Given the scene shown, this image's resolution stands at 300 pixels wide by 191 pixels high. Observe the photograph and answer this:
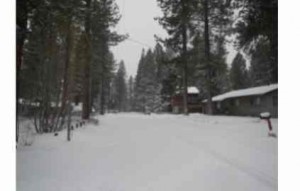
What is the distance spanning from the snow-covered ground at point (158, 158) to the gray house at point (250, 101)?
0.37 ft

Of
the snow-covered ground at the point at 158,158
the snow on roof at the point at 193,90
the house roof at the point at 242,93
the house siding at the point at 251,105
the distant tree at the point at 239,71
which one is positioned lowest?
the snow-covered ground at the point at 158,158

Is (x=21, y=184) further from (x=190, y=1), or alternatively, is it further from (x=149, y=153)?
(x=190, y=1)

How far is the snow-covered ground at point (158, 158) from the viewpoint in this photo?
185cm

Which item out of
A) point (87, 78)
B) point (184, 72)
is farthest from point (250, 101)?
point (87, 78)

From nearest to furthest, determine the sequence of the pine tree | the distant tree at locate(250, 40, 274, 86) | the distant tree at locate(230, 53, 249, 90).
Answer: the pine tree
the distant tree at locate(250, 40, 274, 86)
the distant tree at locate(230, 53, 249, 90)

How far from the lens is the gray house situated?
205cm

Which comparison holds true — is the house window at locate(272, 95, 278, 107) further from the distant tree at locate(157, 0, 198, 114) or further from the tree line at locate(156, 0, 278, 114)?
the distant tree at locate(157, 0, 198, 114)

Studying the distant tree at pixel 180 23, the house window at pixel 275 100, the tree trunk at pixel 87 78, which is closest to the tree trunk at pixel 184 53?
the distant tree at pixel 180 23

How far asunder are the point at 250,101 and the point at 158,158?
0.94 meters

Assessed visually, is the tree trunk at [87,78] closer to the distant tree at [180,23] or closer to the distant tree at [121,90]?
the distant tree at [121,90]

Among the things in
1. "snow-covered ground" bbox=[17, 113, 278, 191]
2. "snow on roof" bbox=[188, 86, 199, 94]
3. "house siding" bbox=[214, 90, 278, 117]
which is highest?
"snow on roof" bbox=[188, 86, 199, 94]

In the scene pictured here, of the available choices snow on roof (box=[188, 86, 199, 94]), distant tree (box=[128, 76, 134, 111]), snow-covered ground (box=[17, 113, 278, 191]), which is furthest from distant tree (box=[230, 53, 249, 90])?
distant tree (box=[128, 76, 134, 111])

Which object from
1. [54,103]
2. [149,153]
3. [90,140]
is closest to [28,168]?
[90,140]

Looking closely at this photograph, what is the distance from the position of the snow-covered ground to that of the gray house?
4.5 inches
